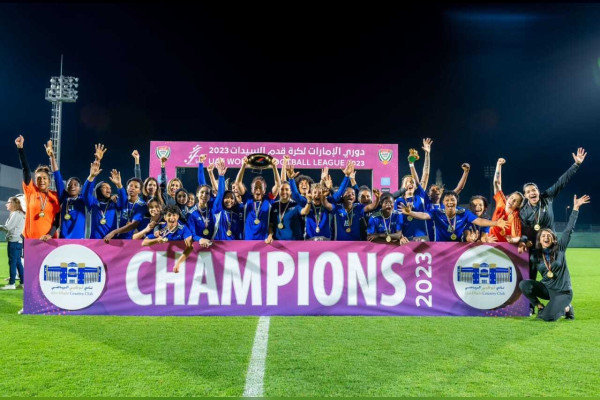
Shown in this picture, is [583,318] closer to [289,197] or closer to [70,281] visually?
[289,197]

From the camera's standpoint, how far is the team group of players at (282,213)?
7.27 m

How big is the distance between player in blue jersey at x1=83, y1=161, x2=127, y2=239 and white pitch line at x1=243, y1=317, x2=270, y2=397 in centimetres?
318

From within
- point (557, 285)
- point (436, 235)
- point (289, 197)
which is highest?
point (289, 197)

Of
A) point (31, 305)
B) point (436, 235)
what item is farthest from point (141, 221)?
point (436, 235)

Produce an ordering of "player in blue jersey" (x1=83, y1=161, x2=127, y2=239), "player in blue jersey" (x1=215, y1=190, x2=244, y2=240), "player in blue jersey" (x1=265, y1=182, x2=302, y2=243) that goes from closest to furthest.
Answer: "player in blue jersey" (x1=265, y1=182, x2=302, y2=243) < "player in blue jersey" (x1=83, y1=161, x2=127, y2=239) < "player in blue jersey" (x1=215, y1=190, x2=244, y2=240)

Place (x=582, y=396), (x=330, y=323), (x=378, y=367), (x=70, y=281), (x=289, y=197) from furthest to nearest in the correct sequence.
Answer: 1. (x=289, y=197)
2. (x=70, y=281)
3. (x=330, y=323)
4. (x=378, y=367)
5. (x=582, y=396)

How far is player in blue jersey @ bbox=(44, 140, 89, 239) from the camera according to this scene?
751 centimetres

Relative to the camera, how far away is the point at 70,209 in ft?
24.8

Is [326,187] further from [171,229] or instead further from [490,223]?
[490,223]

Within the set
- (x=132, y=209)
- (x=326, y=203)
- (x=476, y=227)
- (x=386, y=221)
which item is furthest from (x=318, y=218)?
(x=132, y=209)

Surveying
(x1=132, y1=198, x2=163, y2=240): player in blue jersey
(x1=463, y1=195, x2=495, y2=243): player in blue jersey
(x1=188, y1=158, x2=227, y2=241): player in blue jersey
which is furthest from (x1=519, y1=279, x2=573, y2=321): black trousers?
(x1=132, y1=198, x2=163, y2=240): player in blue jersey

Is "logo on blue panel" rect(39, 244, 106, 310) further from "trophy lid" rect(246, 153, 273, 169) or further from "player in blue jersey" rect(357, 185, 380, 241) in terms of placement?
"player in blue jersey" rect(357, 185, 380, 241)

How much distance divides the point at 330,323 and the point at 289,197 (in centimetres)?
205

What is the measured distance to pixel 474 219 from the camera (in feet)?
24.7
